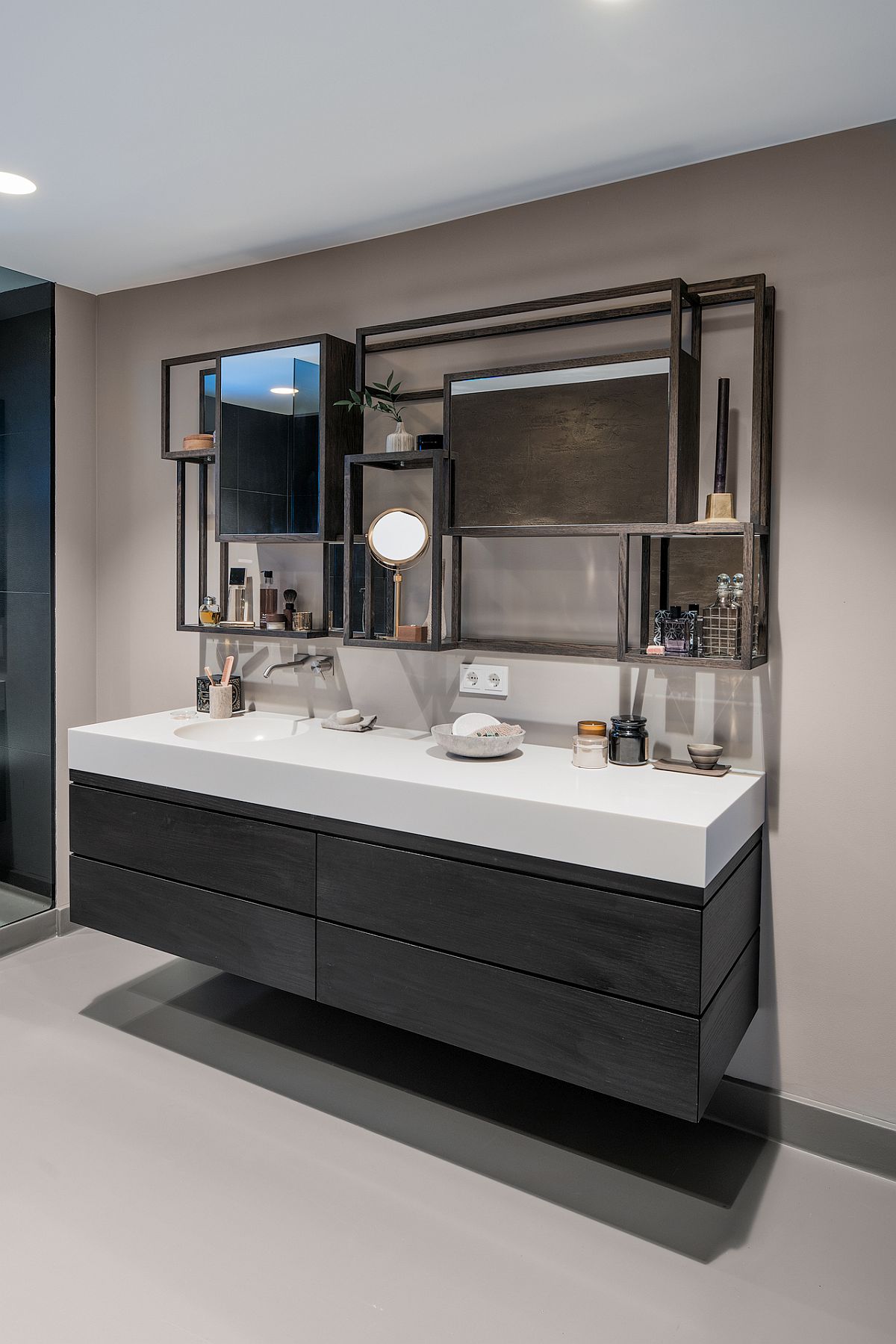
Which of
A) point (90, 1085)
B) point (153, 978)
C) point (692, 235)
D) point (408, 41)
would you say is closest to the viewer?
point (408, 41)

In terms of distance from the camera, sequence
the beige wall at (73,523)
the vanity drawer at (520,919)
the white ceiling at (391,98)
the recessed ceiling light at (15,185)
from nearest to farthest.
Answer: the white ceiling at (391,98) → the vanity drawer at (520,919) → the recessed ceiling light at (15,185) → the beige wall at (73,523)

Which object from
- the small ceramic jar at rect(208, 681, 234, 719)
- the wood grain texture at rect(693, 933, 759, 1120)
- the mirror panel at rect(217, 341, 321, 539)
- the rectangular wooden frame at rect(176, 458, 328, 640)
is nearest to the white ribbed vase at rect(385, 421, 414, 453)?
the mirror panel at rect(217, 341, 321, 539)

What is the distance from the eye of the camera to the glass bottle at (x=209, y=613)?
3.15 m

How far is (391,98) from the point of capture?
2.02m

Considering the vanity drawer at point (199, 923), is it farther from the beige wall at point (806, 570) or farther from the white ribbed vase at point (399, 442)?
the white ribbed vase at point (399, 442)

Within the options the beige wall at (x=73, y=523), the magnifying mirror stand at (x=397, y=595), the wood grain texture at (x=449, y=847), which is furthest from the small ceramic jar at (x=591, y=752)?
the beige wall at (x=73, y=523)

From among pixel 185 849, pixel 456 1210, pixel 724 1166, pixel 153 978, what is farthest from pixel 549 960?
pixel 153 978

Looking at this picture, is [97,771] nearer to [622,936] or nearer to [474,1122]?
[474,1122]

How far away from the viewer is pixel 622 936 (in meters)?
1.92

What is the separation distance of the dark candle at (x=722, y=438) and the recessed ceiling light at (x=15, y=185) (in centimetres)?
191

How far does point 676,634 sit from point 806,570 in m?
0.34

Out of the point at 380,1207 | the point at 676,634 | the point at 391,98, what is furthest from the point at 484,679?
the point at 391,98

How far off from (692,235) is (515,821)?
154 centimetres

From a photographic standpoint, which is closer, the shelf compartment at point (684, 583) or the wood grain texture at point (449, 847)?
the wood grain texture at point (449, 847)
